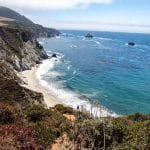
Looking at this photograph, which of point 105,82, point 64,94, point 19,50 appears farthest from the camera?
point 19,50

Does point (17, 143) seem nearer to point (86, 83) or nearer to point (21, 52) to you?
point (86, 83)

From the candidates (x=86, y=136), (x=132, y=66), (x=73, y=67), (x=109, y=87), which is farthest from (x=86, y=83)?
(x=86, y=136)

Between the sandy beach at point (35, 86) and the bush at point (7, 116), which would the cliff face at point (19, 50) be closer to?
the sandy beach at point (35, 86)

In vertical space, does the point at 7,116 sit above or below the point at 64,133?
above

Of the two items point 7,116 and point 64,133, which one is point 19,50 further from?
point 64,133

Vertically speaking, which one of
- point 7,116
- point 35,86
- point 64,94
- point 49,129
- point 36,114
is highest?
point 7,116

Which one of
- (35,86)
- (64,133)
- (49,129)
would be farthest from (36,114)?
(35,86)

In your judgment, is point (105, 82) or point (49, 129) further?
point (105, 82)
